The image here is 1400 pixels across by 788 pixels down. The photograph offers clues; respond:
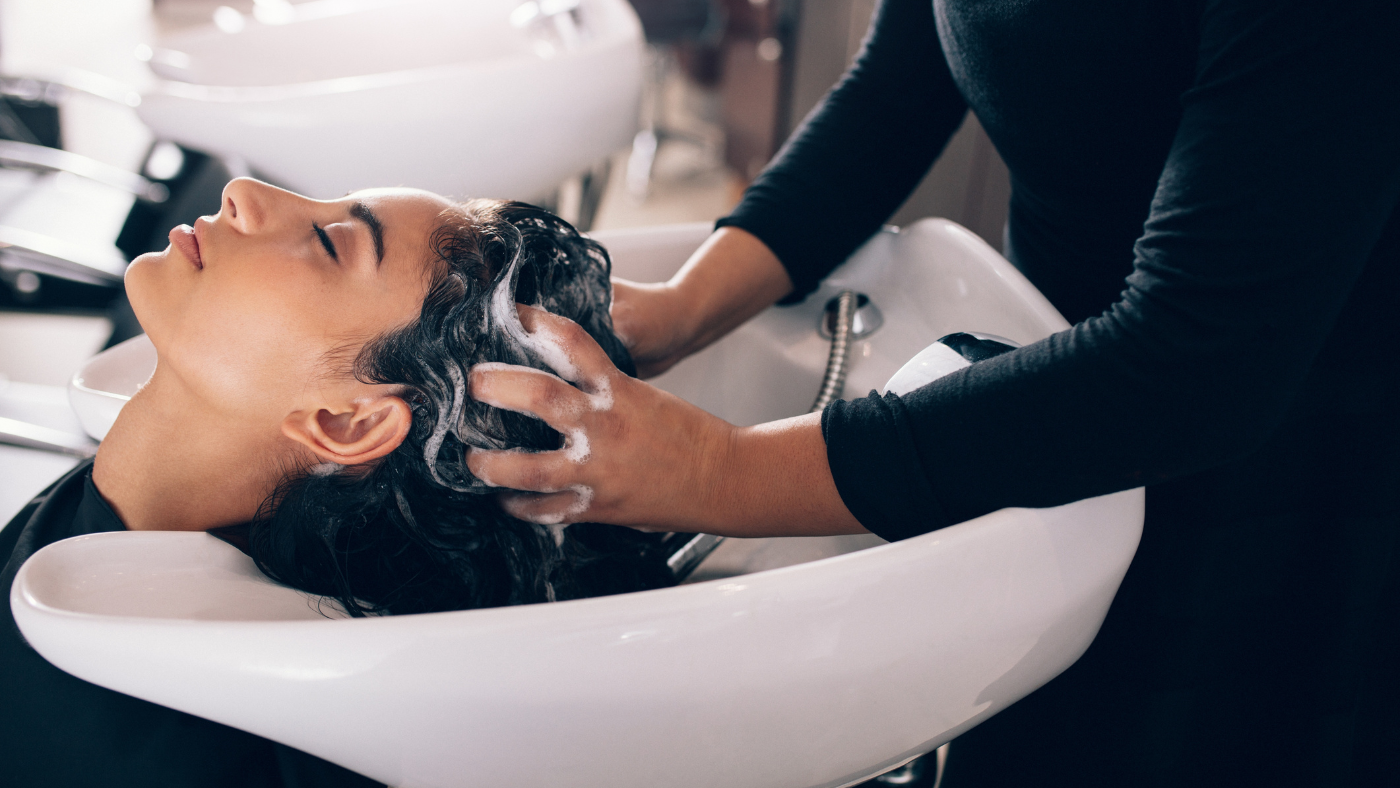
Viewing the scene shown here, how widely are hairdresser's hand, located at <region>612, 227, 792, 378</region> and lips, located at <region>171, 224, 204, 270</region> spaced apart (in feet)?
1.21

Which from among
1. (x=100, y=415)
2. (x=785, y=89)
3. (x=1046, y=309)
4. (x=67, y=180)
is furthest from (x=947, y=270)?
(x=785, y=89)

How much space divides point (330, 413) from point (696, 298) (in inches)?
14.4

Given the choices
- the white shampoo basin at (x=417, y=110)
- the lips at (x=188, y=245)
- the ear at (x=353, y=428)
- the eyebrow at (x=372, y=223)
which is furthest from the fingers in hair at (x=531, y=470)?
the white shampoo basin at (x=417, y=110)

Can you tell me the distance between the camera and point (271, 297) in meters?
0.71

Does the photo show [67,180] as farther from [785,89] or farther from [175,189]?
[785,89]

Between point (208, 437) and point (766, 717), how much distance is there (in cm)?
54

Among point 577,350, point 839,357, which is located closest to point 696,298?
point 839,357

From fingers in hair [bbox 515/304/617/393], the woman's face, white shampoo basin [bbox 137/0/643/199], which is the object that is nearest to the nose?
the woman's face

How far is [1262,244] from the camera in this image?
49cm

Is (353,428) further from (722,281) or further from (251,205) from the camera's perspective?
(722,281)

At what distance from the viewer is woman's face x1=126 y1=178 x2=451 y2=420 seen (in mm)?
714

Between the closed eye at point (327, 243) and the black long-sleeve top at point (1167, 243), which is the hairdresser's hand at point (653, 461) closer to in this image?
the black long-sleeve top at point (1167, 243)

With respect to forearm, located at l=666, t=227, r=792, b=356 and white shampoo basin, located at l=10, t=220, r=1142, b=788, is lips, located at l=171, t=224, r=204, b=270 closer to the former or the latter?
white shampoo basin, located at l=10, t=220, r=1142, b=788

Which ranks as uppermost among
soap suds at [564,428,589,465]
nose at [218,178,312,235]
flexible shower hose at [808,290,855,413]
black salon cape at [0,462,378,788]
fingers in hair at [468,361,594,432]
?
nose at [218,178,312,235]
